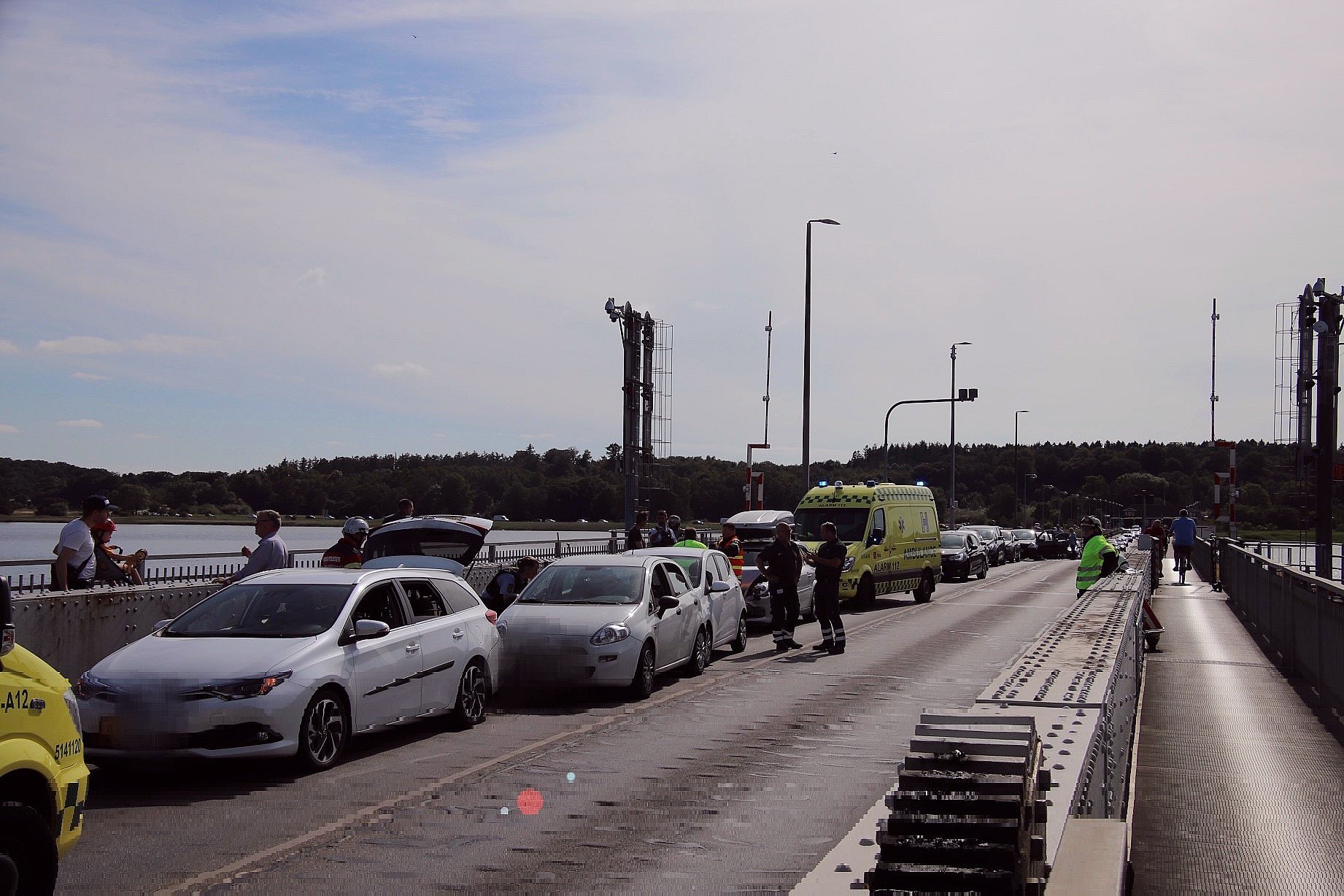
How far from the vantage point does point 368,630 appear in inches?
381

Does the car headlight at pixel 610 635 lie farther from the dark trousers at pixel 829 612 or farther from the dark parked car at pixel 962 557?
the dark parked car at pixel 962 557

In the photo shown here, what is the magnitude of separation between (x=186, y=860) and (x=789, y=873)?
122 inches

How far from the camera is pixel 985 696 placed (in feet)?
17.8

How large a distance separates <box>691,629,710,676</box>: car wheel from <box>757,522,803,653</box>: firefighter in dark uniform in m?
2.24

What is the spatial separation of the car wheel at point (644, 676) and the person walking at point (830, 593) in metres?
4.35

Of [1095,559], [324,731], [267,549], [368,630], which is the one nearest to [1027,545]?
[1095,559]

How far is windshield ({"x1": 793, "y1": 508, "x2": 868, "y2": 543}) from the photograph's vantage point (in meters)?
25.9

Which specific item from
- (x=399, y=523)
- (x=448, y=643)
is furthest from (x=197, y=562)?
(x=448, y=643)

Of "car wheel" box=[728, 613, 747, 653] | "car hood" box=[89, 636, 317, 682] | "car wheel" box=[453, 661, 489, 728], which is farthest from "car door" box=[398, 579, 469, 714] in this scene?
"car wheel" box=[728, 613, 747, 653]

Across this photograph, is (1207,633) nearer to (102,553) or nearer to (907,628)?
(907,628)

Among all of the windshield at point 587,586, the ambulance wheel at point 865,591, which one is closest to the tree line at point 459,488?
the ambulance wheel at point 865,591

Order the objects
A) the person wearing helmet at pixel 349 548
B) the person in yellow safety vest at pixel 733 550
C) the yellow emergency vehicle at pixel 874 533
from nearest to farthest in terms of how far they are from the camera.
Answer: the person wearing helmet at pixel 349 548, the person in yellow safety vest at pixel 733 550, the yellow emergency vehicle at pixel 874 533

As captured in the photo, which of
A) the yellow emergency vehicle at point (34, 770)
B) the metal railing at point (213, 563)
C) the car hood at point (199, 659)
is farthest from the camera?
the metal railing at point (213, 563)

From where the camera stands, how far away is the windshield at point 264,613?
964 centimetres
